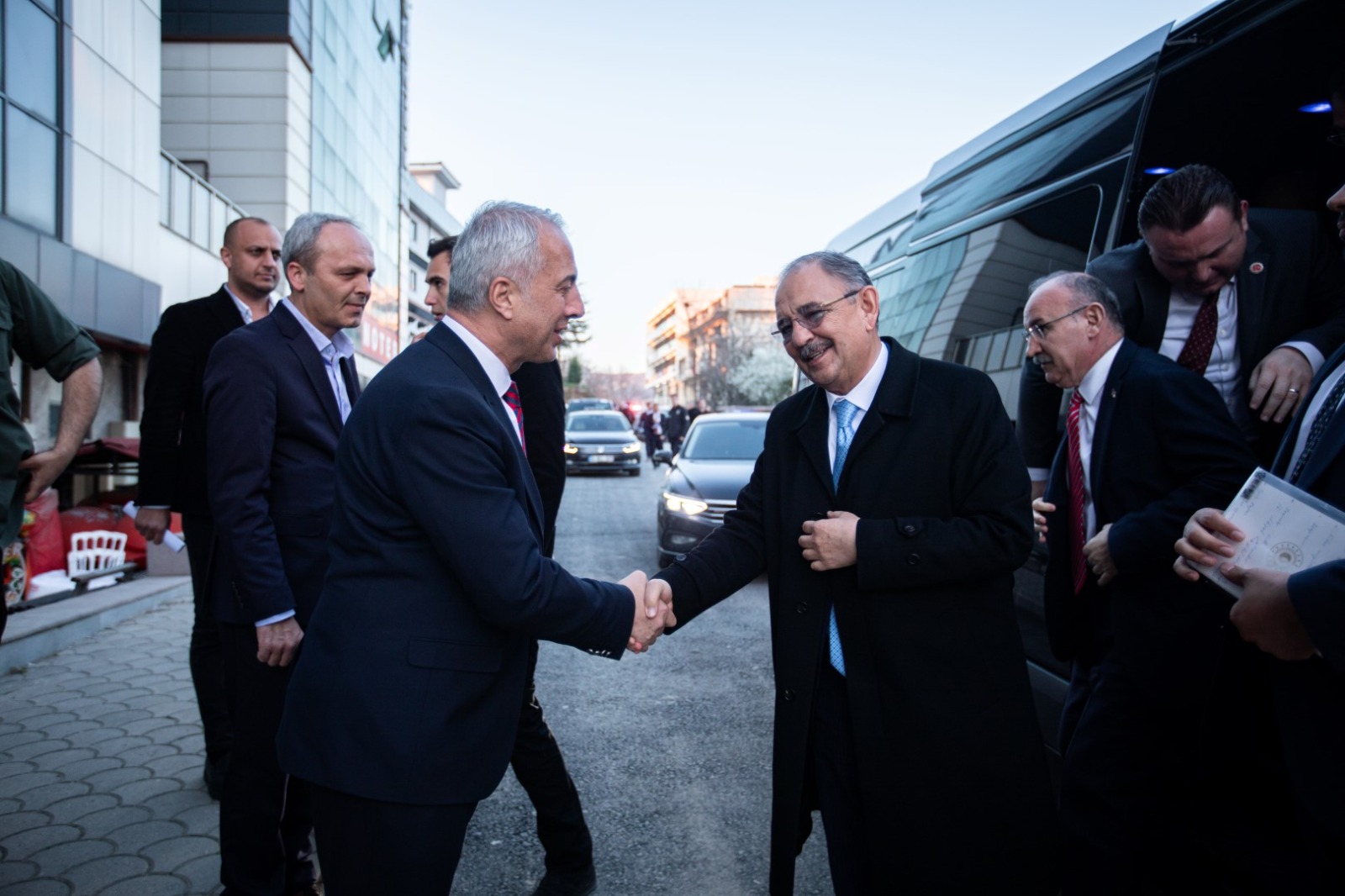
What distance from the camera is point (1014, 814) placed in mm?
2121

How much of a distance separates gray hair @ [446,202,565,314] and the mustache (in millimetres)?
724

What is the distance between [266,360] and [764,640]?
4690mm

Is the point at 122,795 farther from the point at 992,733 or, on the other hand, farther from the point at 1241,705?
the point at 1241,705

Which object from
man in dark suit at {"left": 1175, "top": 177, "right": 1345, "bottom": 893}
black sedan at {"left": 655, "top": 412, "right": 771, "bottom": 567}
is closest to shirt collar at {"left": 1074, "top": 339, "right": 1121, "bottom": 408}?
man in dark suit at {"left": 1175, "top": 177, "right": 1345, "bottom": 893}

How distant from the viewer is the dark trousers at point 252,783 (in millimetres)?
2652

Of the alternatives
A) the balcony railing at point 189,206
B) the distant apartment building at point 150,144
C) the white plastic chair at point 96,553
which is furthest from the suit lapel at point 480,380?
the balcony railing at point 189,206

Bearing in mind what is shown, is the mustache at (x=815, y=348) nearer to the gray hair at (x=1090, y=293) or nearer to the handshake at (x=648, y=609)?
the handshake at (x=648, y=609)

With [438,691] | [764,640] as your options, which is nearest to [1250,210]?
[438,691]

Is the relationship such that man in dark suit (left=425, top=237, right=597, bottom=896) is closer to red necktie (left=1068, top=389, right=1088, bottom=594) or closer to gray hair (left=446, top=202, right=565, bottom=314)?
gray hair (left=446, top=202, right=565, bottom=314)

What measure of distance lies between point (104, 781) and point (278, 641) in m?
2.08

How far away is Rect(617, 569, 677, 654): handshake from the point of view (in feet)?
7.41

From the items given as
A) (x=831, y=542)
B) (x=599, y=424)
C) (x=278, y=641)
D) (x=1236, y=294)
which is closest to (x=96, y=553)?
(x=278, y=641)

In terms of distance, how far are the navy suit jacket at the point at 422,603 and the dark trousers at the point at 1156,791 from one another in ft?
5.28

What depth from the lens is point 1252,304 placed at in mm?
2598
